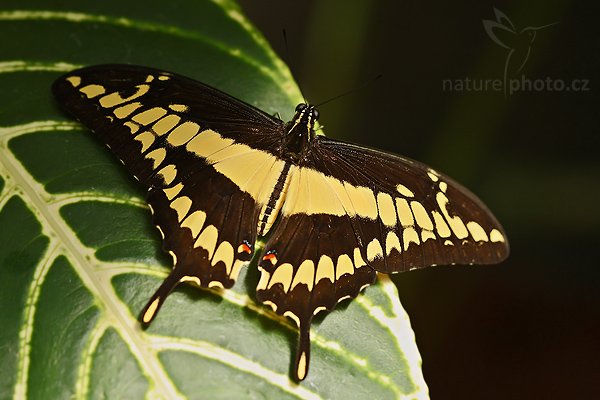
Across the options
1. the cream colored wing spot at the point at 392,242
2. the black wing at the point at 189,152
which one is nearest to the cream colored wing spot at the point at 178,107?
the black wing at the point at 189,152

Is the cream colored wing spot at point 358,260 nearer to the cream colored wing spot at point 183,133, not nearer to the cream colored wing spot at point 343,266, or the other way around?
the cream colored wing spot at point 343,266

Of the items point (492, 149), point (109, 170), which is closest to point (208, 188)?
point (109, 170)

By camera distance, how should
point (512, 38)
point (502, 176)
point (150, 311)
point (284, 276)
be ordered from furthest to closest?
point (502, 176) → point (512, 38) → point (284, 276) → point (150, 311)

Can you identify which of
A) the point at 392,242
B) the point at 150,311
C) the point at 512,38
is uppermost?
the point at 512,38

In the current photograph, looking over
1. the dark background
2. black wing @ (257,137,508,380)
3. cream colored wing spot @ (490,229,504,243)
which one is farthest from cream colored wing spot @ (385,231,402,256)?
the dark background

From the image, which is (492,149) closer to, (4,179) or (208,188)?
(208,188)

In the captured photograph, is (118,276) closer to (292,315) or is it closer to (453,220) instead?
(292,315)

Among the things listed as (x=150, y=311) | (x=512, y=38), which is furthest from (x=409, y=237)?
(x=512, y=38)
